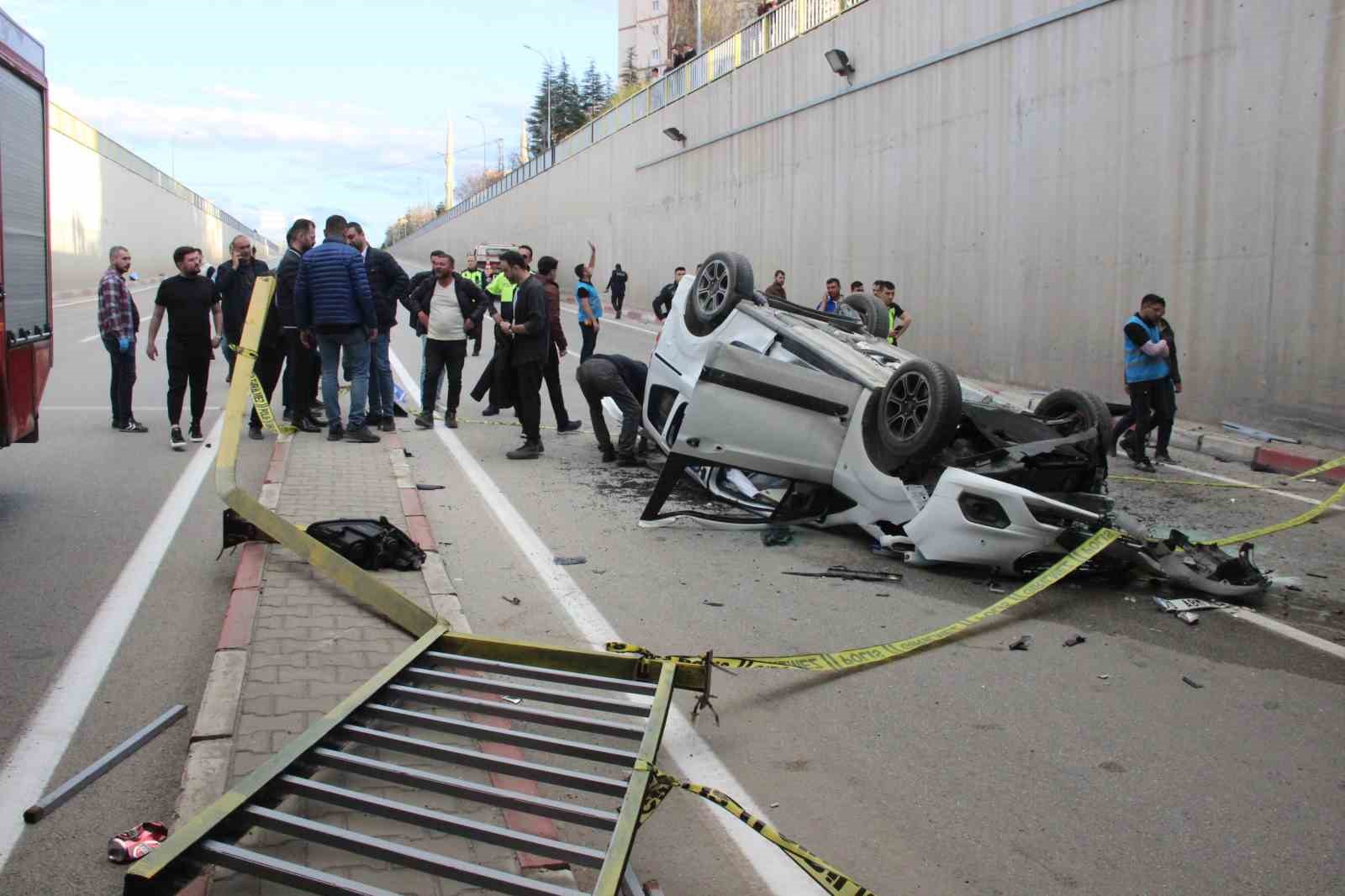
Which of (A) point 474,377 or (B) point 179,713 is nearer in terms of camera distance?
(B) point 179,713

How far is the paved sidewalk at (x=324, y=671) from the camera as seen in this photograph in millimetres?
3018

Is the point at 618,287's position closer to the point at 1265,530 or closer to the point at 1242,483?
the point at 1242,483

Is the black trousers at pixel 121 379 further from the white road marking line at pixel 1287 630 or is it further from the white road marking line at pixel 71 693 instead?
the white road marking line at pixel 1287 630

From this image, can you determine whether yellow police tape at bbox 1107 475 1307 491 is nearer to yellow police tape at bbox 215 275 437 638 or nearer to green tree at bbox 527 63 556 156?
yellow police tape at bbox 215 275 437 638

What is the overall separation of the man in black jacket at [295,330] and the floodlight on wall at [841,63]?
1481cm

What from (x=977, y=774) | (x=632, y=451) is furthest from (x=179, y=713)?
(x=632, y=451)

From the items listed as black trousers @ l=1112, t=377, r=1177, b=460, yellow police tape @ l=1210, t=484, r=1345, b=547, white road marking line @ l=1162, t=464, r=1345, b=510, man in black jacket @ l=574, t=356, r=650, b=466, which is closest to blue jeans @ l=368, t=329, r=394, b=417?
man in black jacket @ l=574, t=356, r=650, b=466

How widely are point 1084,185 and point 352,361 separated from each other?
Answer: 11024 mm

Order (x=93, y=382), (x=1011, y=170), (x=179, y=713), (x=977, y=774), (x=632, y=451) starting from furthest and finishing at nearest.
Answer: (x=1011, y=170) → (x=93, y=382) → (x=632, y=451) → (x=179, y=713) → (x=977, y=774)

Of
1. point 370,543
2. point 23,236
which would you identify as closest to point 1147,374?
point 370,543

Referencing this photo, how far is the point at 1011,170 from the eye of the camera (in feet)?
57.5

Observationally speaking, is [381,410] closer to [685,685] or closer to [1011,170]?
[685,685]

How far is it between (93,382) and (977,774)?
49.5 ft

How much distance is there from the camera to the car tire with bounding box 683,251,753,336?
816 cm
